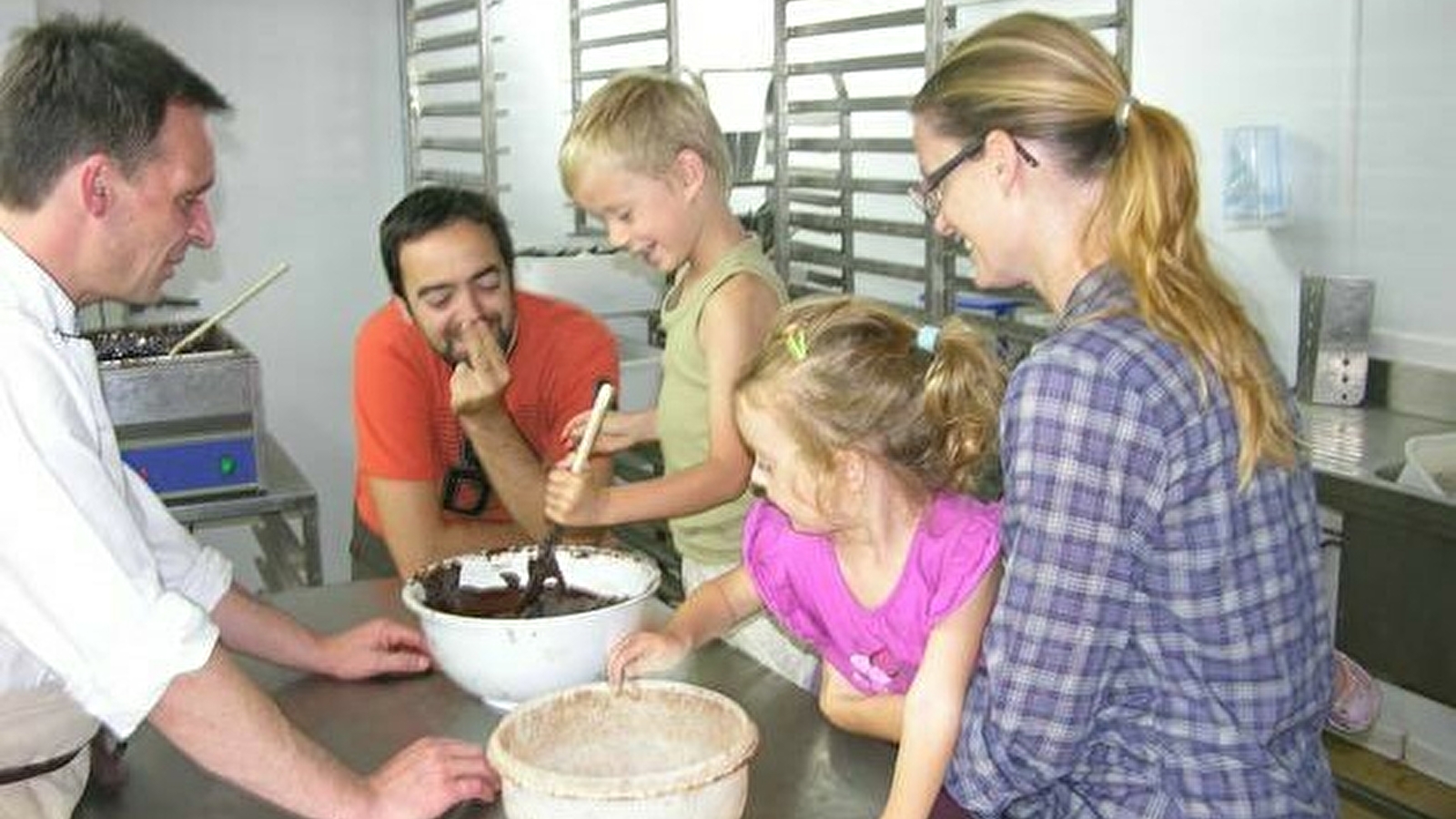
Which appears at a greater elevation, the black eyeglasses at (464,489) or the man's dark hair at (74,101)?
the man's dark hair at (74,101)

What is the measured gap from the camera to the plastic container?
7.74ft

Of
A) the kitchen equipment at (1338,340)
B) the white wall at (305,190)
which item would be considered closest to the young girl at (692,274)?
the kitchen equipment at (1338,340)

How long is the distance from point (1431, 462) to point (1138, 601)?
1.63 metres

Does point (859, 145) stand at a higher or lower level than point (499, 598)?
higher

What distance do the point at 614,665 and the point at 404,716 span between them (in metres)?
0.26

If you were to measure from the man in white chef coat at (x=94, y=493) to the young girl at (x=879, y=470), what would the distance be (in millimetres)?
329

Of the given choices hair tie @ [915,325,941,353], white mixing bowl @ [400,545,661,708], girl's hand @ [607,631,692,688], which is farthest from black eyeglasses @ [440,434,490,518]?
hair tie @ [915,325,941,353]

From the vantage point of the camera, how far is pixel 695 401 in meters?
2.02

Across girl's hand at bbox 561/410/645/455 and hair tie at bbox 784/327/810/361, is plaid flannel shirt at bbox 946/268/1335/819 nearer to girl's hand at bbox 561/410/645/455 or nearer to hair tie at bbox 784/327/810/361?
hair tie at bbox 784/327/810/361

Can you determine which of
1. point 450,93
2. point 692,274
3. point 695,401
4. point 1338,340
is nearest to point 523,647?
point 695,401

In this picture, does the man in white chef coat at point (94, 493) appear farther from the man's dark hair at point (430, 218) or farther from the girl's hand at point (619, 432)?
the girl's hand at point (619, 432)

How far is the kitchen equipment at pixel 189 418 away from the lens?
2.97 metres

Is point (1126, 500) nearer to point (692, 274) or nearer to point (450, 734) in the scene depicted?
point (450, 734)

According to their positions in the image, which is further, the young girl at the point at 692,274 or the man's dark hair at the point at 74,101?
the young girl at the point at 692,274
